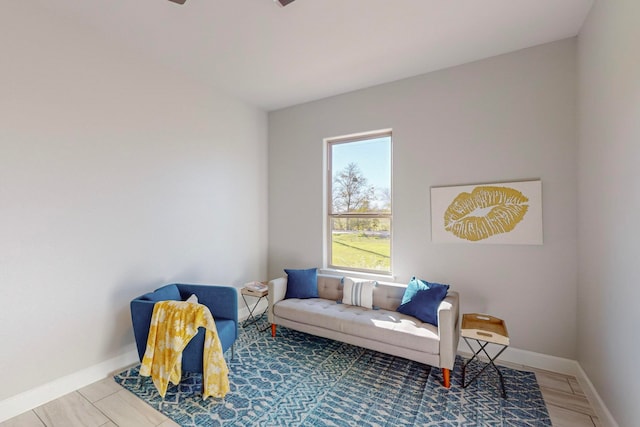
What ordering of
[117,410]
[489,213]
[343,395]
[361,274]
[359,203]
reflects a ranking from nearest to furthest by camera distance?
[117,410] < [343,395] < [489,213] < [361,274] < [359,203]

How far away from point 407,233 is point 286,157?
6.75ft

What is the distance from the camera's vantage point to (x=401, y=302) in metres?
2.94

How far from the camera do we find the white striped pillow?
310 centimetres

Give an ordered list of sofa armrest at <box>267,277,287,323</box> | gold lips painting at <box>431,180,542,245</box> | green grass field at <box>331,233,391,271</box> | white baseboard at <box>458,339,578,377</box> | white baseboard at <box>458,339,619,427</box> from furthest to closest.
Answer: green grass field at <box>331,233,391,271</box>
sofa armrest at <box>267,277,287,323</box>
gold lips painting at <box>431,180,542,245</box>
white baseboard at <box>458,339,578,377</box>
white baseboard at <box>458,339,619,427</box>

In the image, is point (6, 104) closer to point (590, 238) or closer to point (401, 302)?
point (401, 302)

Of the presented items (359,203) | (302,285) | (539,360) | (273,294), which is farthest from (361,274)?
(539,360)

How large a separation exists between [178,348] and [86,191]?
5.09 ft

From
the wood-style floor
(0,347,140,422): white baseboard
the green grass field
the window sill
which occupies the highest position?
the green grass field

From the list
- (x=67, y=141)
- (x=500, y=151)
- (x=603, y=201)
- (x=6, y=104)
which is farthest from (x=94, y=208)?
(x=603, y=201)

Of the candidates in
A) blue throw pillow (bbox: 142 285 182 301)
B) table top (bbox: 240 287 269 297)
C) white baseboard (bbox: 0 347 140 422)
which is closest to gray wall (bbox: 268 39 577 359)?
table top (bbox: 240 287 269 297)

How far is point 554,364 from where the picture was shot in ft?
8.43

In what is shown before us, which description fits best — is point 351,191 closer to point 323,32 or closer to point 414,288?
point 414,288

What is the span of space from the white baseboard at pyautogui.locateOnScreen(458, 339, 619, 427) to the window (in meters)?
1.37

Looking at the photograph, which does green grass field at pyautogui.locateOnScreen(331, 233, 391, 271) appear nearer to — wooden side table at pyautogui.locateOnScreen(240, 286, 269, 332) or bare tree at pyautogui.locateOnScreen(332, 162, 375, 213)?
bare tree at pyautogui.locateOnScreen(332, 162, 375, 213)
